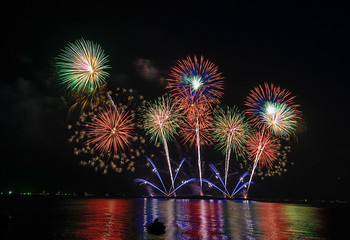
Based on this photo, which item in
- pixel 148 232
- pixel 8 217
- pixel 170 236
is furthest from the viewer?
pixel 8 217

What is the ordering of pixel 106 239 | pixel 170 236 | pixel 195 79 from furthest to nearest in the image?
pixel 195 79, pixel 170 236, pixel 106 239

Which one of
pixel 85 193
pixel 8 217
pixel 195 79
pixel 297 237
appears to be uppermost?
pixel 195 79

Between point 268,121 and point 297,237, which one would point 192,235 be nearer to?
point 297,237

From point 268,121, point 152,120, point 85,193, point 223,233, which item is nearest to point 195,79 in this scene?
point 152,120

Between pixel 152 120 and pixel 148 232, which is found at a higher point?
pixel 152 120

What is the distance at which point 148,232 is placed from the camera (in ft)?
59.5

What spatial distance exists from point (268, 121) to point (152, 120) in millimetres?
18987

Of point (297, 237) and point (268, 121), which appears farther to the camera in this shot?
point (268, 121)

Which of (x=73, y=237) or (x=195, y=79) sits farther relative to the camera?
(x=195, y=79)

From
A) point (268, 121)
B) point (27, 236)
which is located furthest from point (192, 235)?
point (268, 121)

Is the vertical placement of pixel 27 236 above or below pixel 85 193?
below

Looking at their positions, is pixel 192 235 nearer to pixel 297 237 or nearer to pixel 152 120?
pixel 297 237

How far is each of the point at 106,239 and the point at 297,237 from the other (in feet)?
41.4

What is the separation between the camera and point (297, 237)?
17766 mm
